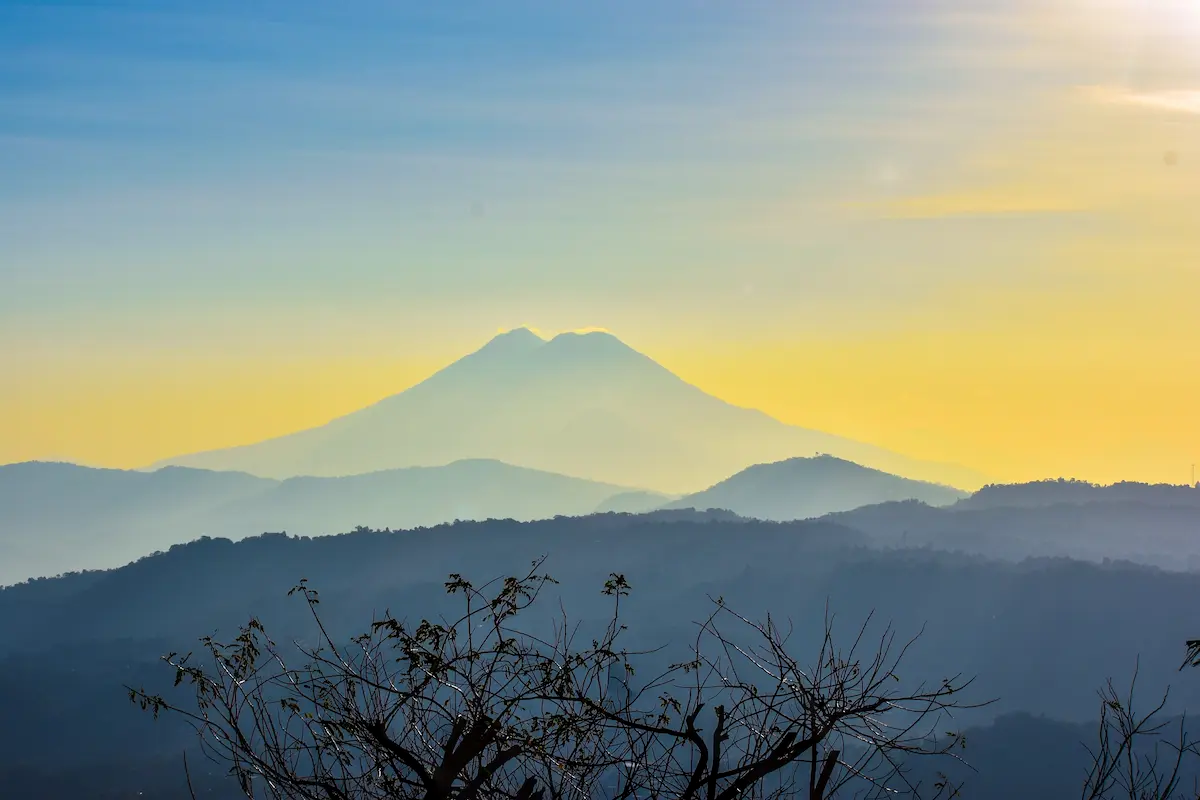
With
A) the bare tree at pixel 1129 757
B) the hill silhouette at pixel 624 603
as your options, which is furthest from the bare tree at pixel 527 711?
the hill silhouette at pixel 624 603

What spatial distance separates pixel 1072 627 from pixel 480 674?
5915 inches

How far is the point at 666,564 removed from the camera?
16525 cm

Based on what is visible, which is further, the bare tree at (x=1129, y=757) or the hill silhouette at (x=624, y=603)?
the hill silhouette at (x=624, y=603)

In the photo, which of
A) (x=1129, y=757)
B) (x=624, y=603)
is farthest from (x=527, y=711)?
(x=624, y=603)

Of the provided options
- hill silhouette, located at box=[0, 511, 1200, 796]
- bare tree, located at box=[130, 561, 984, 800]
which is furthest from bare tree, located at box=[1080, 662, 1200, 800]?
hill silhouette, located at box=[0, 511, 1200, 796]

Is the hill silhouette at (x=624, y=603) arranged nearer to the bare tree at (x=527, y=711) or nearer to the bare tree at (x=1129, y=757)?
the bare tree at (x=1129, y=757)

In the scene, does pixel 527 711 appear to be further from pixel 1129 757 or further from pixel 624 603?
pixel 624 603

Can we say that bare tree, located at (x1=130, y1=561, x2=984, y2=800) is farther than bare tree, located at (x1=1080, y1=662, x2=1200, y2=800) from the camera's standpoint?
No

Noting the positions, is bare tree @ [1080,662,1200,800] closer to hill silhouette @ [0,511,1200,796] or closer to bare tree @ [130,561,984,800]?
bare tree @ [130,561,984,800]

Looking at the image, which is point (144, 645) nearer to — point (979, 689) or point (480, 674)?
point (979, 689)

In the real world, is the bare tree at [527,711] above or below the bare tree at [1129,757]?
above

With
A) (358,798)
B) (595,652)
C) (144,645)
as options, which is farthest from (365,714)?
(144,645)

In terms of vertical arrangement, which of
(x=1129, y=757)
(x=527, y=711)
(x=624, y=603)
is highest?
(x=527, y=711)

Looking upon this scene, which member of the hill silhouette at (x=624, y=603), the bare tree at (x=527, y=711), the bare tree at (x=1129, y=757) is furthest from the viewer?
the hill silhouette at (x=624, y=603)
